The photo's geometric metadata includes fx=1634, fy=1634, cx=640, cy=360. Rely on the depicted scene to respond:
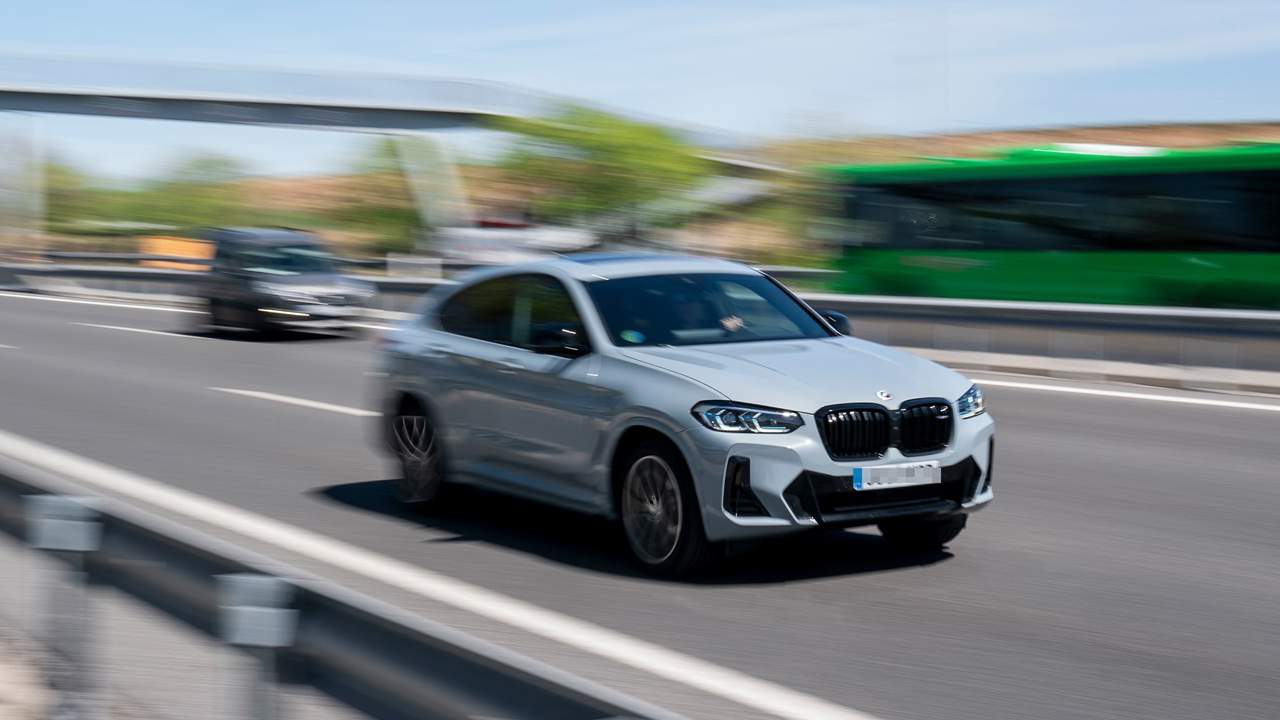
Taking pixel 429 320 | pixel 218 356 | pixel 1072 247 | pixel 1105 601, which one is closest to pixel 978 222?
pixel 1072 247

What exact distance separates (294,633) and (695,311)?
478cm

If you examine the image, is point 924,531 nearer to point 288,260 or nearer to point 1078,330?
point 1078,330

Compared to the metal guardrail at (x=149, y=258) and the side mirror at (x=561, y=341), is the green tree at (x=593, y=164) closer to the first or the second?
the metal guardrail at (x=149, y=258)

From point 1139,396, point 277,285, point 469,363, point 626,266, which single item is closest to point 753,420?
point 626,266

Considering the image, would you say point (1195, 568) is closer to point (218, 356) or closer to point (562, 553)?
point (562, 553)

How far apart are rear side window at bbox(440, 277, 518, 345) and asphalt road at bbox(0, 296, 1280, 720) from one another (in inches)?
41.0

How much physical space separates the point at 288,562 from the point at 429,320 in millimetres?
2136

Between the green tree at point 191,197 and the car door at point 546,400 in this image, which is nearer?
the car door at point 546,400

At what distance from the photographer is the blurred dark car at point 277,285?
23672 mm

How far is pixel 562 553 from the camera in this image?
26.2 ft

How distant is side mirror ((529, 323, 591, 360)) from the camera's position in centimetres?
795

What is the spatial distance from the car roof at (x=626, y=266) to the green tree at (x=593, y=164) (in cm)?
5368

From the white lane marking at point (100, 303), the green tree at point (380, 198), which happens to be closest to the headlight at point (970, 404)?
the white lane marking at point (100, 303)

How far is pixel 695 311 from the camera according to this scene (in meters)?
8.16
